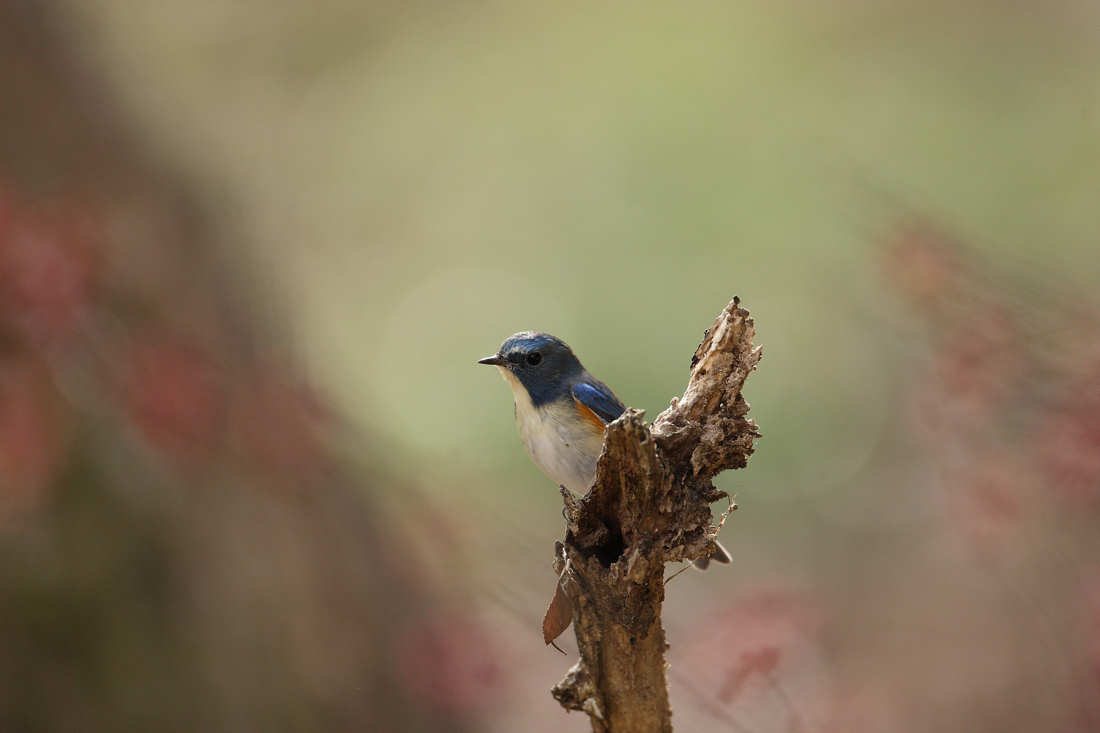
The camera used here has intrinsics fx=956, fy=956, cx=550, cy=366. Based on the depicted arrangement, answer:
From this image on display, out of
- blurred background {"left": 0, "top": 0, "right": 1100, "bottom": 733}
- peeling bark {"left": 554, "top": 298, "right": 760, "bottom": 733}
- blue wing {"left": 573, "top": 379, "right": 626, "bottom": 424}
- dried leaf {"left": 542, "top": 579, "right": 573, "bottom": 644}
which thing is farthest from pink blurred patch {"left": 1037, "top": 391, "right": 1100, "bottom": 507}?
dried leaf {"left": 542, "top": 579, "right": 573, "bottom": 644}

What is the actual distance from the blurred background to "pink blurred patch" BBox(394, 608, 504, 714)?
0.02 meters

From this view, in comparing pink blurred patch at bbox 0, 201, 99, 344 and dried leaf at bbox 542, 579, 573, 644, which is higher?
pink blurred patch at bbox 0, 201, 99, 344

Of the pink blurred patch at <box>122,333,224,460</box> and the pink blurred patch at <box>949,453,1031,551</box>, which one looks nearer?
the pink blurred patch at <box>949,453,1031,551</box>

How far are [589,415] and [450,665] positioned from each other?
171 cm

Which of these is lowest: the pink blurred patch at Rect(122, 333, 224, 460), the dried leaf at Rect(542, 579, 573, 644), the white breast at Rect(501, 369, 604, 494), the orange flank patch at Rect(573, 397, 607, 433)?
the dried leaf at Rect(542, 579, 573, 644)

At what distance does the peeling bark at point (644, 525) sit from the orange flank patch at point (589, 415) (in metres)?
1.16

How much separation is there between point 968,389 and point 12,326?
146 inches

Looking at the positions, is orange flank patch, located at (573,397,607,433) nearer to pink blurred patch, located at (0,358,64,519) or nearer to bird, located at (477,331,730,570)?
bird, located at (477,331,730,570)

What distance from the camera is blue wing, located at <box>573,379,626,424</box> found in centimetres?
315

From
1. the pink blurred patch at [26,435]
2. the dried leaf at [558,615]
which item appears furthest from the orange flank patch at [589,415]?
the pink blurred patch at [26,435]

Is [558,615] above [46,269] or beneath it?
beneath

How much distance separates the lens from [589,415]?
10.3 ft

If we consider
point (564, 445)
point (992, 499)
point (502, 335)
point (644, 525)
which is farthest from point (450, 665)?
point (502, 335)

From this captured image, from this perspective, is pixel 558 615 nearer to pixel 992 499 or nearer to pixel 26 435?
pixel 992 499
